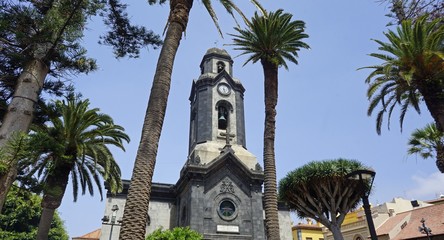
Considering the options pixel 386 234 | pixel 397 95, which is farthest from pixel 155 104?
pixel 386 234

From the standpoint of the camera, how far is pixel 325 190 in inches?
908

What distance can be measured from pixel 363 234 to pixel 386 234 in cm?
270

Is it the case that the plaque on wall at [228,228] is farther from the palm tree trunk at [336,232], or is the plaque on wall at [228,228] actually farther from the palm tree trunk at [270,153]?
the palm tree trunk at [270,153]

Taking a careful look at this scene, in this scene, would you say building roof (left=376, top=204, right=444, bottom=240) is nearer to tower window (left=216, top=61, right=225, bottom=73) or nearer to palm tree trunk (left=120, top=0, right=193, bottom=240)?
tower window (left=216, top=61, right=225, bottom=73)

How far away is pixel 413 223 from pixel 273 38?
92.4 feet

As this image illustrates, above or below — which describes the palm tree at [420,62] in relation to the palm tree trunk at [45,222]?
above

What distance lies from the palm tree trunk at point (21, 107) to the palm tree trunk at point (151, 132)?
2833mm

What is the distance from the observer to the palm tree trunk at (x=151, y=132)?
8461mm

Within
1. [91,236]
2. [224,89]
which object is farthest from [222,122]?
[91,236]

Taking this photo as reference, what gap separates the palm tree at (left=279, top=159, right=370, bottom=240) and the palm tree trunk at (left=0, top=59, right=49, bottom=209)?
62.2 ft

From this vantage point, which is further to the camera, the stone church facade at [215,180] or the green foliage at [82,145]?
the stone church facade at [215,180]

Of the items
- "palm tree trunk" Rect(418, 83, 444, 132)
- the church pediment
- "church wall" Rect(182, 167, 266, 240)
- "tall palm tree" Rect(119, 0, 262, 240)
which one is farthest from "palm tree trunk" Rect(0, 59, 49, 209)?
the church pediment

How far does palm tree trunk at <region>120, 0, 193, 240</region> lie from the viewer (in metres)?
8.46

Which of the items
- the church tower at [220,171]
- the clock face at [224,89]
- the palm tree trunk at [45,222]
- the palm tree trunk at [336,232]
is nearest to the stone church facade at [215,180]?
the church tower at [220,171]
